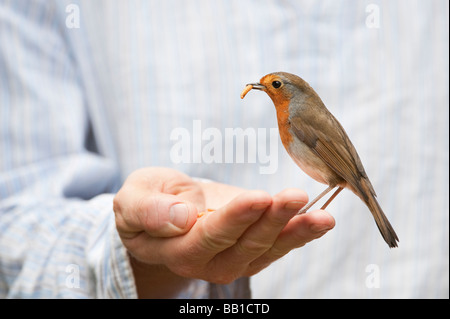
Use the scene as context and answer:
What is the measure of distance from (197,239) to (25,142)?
2.89 ft

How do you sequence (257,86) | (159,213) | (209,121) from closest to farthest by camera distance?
(257,86), (159,213), (209,121)

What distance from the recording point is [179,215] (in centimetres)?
72

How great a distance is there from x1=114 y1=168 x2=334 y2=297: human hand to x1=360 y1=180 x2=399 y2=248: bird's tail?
0.05 meters

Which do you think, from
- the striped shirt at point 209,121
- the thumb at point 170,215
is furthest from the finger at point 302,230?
the striped shirt at point 209,121

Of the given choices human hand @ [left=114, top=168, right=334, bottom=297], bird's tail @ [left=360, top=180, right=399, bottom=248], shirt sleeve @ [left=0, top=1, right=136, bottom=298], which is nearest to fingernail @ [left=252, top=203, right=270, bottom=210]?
human hand @ [left=114, top=168, right=334, bottom=297]

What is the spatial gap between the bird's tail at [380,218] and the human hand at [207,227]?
0.05 m

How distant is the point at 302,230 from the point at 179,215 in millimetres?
207

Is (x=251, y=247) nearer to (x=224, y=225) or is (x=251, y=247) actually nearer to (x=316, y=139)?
(x=224, y=225)

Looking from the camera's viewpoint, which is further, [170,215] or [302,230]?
[170,215]

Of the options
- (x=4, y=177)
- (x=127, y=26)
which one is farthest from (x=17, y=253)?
(x=127, y=26)

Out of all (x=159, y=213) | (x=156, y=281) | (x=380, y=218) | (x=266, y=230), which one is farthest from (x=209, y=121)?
(x=380, y=218)

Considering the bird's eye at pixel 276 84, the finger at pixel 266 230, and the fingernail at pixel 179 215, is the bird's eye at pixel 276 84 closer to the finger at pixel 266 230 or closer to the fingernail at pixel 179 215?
the finger at pixel 266 230

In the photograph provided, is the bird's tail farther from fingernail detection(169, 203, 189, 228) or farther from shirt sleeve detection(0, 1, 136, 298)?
shirt sleeve detection(0, 1, 136, 298)

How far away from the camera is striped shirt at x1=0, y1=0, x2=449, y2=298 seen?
117 cm
